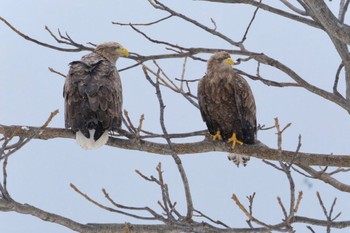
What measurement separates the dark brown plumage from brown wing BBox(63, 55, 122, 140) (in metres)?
0.96

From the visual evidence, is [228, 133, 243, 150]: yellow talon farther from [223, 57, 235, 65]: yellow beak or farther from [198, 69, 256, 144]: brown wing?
[223, 57, 235, 65]: yellow beak

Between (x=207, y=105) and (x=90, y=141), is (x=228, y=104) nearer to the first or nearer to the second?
(x=207, y=105)

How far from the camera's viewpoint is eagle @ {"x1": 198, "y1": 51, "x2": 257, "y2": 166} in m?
5.73

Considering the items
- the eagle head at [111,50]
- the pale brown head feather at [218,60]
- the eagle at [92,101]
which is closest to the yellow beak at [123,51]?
the eagle head at [111,50]

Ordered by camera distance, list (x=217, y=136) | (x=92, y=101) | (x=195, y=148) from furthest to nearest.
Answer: (x=217, y=136) → (x=92, y=101) → (x=195, y=148)

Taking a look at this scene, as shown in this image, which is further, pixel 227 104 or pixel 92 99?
pixel 227 104

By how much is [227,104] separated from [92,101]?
1467 millimetres

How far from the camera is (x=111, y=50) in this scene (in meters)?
6.90

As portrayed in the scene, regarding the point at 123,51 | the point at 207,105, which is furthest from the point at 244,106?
the point at 123,51

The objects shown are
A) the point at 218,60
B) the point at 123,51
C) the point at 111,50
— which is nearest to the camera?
the point at 218,60

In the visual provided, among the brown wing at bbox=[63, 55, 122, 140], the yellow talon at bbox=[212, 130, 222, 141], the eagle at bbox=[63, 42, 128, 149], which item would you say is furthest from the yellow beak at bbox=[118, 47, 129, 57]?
the yellow talon at bbox=[212, 130, 222, 141]

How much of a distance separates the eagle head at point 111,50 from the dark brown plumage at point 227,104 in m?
1.43

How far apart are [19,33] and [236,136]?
2.33 meters

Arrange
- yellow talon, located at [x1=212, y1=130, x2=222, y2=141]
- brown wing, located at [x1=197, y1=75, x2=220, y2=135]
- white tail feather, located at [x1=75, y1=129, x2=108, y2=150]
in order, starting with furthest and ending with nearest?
1. brown wing, located at [x1=197, y1=75, x2=220, y2=135]
2. yellow talon, located at [x1=212, y1=130, x2=222, y2=141]
3. white tail feather, located at [x1=75, y1=129, x2=108, y2=150]
